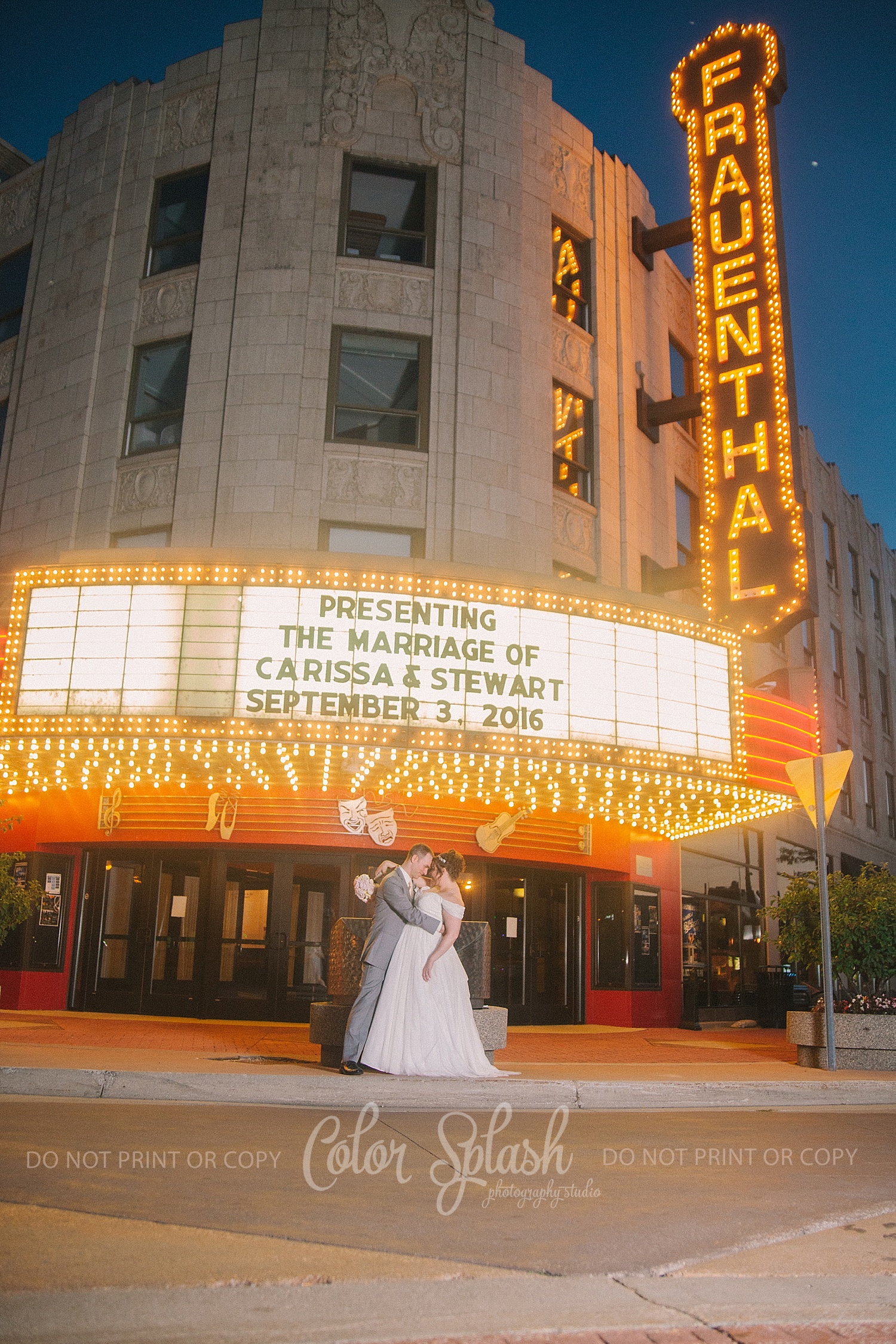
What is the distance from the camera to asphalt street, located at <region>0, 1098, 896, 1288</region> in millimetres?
4223

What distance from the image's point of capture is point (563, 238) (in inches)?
771

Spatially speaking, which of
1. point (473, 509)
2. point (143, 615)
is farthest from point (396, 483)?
point (143, 615)

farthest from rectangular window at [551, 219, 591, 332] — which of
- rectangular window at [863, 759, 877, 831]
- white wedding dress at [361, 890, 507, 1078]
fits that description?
rectangular window at [863, 759, 877, 831]

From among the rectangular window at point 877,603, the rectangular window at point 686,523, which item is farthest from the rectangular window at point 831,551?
the rectangular window at point 686,523

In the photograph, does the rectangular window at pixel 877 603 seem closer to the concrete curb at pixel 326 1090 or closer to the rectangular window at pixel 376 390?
the rectangular window at pixel 376 390

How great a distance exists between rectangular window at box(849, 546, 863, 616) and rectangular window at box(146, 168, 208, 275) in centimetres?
2263

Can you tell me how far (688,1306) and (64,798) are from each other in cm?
1488

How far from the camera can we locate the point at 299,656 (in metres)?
12.7

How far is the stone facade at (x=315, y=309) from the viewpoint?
16.5 m

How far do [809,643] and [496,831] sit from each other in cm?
1552

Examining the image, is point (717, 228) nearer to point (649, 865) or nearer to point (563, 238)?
point (563, 238)

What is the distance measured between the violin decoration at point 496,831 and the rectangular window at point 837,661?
56.7 feet

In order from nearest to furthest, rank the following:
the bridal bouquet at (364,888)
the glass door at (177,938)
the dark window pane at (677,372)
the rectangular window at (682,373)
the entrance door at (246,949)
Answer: the bridal bouquet at (364,888) → the entrance door at (246,949) → the glass door at (177,938) → the rectangular window at (682,373) → the dark window pane at (677,372)

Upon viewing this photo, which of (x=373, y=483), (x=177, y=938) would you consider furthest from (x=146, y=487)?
(x=177, y=938)
